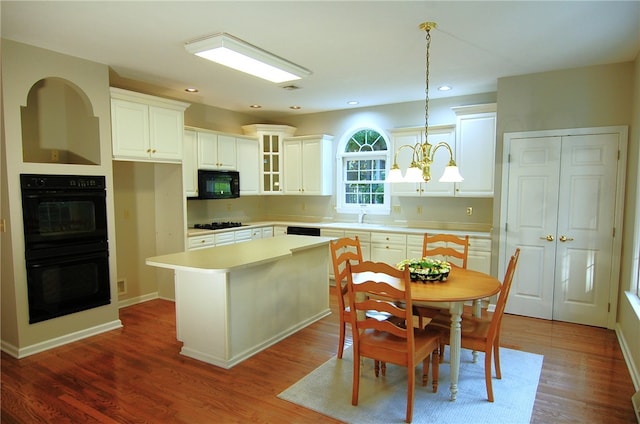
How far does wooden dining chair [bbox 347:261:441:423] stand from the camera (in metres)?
2.32

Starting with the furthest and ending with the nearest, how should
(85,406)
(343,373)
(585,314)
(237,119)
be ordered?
1. (237,119)
2. (585,314)
3. (343,373)
4. (85,406)

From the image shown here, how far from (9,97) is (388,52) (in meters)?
3.19

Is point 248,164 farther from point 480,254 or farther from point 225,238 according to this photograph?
point 480,254

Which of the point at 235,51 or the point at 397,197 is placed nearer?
the point at 235,51

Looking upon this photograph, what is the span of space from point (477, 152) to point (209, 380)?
3.80 meters

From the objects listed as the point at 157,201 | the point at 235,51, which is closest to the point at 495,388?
the point at 235,51

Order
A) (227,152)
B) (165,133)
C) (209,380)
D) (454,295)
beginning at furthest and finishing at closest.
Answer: (227,152), (165,133), (209,380), (454,295)

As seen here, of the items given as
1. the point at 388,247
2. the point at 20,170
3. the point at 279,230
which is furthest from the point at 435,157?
the point at 20,170

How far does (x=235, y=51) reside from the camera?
3111 millimetres

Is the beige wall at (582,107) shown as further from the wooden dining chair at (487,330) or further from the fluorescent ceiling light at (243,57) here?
the fluorescent ceiling light at (243,57)

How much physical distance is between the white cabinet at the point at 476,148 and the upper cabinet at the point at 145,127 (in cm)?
340

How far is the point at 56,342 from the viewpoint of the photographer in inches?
139

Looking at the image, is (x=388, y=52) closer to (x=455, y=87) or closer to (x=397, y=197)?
(x=455, y=87)

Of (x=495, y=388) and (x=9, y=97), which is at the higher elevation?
(x=9, y=97)
